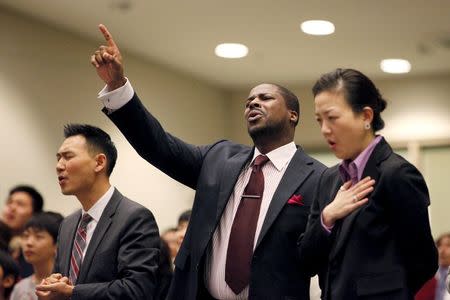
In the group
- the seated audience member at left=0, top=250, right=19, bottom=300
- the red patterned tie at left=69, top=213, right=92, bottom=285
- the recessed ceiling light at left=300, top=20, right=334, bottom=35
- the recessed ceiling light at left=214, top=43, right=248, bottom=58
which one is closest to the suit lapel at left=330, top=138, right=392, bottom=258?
the red patterned tie at left=69, top=213, right=92, bottom=285

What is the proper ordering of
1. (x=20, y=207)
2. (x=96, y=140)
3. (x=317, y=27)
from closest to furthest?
(x=96, y=140), (x=20, y=207), (x=317, y=27)

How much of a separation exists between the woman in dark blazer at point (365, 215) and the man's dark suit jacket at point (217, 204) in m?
0.32

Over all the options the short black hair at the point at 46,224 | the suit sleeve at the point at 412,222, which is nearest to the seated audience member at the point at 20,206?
the short black hair at the point at 46,224

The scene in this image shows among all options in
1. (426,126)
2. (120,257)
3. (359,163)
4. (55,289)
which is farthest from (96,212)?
(426,126)

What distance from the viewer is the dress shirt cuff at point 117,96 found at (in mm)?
2803

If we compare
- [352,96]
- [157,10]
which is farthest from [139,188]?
[352,96]

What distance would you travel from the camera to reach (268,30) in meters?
6.41

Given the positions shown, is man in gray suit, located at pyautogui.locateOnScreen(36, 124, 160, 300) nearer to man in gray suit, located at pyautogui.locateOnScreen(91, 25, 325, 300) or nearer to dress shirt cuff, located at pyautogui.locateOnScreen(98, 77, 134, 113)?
man in gray suit, located at pyautogui.locateOnScreen(91, 25, 325, 300)

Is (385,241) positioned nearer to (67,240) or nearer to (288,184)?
(288,184)

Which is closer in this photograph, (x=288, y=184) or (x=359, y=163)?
(x=359, y=163)

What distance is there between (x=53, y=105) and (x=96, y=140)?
307 centimetres

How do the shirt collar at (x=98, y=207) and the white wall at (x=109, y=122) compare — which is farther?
the white wall at (x=109, y=122)

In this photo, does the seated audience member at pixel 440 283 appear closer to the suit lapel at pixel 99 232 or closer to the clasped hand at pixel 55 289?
the suit lapel at pixel 99 232

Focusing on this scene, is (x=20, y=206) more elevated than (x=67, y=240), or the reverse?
(x=20, y=206)
